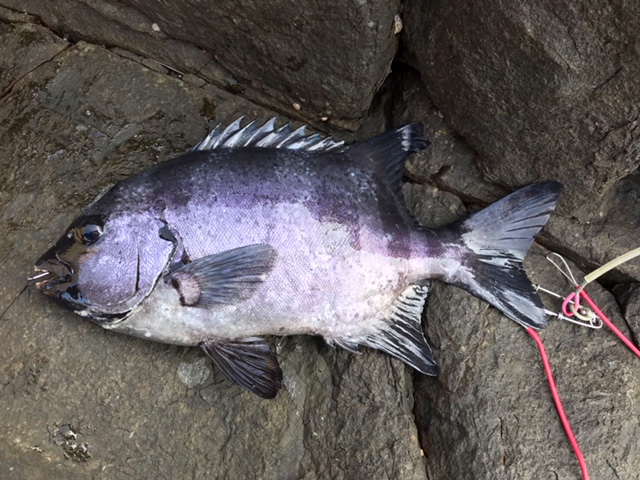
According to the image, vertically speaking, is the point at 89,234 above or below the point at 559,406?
above

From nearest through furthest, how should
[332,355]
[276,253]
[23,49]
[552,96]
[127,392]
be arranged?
[552,96], [276,253], [127,392], [332,355], [23,49]

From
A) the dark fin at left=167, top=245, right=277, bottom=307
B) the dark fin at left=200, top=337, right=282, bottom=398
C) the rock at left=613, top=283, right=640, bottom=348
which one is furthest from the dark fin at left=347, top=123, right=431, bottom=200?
the rock at left=613, top=283, right=640, bottom=348

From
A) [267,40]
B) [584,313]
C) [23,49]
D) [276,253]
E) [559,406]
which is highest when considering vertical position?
[23,49]

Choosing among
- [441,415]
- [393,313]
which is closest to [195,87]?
[393,313]

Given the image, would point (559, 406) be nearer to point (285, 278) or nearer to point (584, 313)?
point (584, 313)

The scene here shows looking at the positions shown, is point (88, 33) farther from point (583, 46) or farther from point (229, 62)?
point (583, 46)

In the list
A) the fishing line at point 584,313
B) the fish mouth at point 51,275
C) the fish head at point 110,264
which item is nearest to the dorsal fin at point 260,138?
the fish head at point 110,264

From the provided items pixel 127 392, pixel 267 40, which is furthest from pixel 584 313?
pixel 127 392

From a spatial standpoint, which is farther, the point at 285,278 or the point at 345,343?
the point at 345,343
